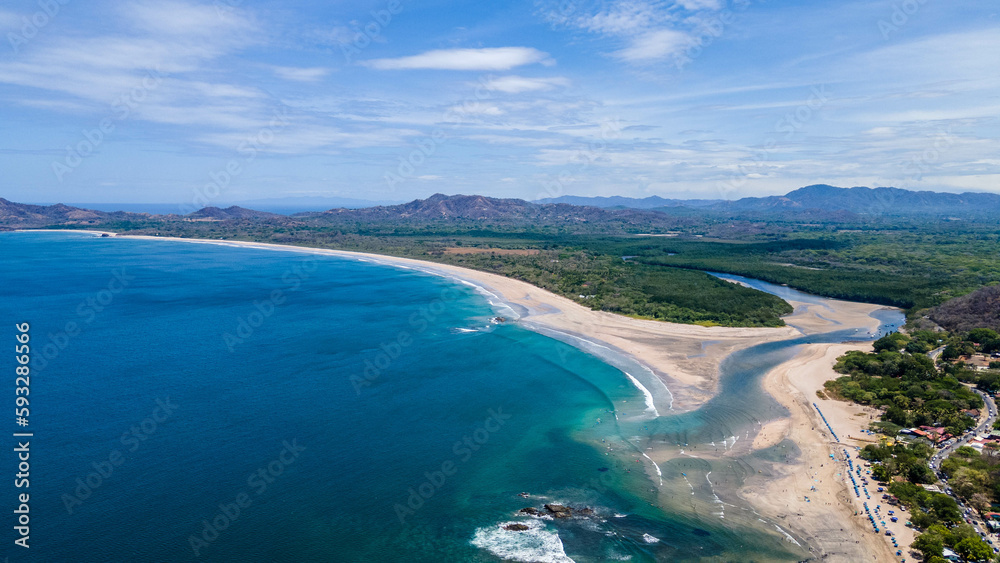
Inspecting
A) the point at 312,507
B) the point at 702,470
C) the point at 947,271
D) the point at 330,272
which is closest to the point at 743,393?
the point at 702,470

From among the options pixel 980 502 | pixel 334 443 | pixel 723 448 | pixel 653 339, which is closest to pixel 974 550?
pixel 980 502

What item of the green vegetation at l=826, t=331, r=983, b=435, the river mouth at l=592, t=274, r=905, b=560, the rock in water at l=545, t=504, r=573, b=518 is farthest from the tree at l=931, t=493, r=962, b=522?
the rock in water at l=545, t=504, r=573, b=518

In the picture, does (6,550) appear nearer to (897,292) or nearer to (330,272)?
(330,272)

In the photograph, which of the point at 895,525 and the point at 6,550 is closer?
the point at 6,550

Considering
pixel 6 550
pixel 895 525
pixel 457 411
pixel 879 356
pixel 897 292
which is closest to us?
pixel 6 550

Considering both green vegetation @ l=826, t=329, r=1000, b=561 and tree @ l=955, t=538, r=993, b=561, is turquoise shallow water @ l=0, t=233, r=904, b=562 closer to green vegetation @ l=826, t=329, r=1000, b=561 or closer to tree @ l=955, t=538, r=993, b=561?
tree @ l=955, t=538, r=993, b=561

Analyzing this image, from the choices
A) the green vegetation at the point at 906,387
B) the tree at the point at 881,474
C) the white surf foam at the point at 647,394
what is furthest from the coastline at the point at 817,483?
the white surf foam at the point at 647,394
